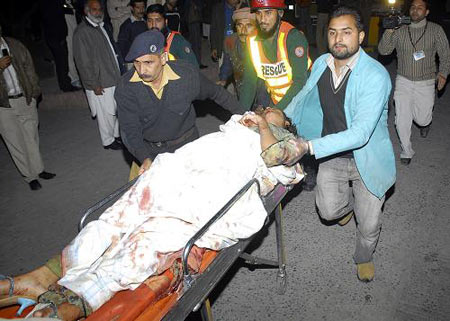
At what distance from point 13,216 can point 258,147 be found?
3514 mm

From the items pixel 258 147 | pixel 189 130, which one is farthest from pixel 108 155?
pixel 258 147

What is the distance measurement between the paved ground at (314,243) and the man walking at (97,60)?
837mm

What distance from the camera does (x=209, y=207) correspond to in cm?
252

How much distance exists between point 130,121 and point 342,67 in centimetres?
181

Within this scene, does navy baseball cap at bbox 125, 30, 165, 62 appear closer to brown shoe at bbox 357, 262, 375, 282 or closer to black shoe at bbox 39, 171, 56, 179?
brown shoe at bbox 357, 262, 375, 282

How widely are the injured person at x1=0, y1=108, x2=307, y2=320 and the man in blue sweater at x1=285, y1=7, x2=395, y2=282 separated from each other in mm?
418

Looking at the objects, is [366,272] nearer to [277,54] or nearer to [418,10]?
[277,54]

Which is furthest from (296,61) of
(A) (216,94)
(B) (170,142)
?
(B) (170,142)

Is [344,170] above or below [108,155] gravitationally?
above

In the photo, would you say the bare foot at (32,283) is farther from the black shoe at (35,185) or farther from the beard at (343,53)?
the black shoe at (35,185)

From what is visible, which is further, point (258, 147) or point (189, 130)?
point (189, 130)

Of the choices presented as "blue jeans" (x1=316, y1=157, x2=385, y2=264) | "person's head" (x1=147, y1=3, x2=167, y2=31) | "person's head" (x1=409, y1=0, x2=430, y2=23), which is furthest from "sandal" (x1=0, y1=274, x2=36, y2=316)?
"person's head" (x1=409, y1=0, x2=430, y2=23)

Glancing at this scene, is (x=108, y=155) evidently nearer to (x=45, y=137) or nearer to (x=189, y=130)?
(x=45, y=137)

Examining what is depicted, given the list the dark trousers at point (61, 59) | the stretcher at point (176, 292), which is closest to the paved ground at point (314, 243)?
the stretcher at point (176, 292)
